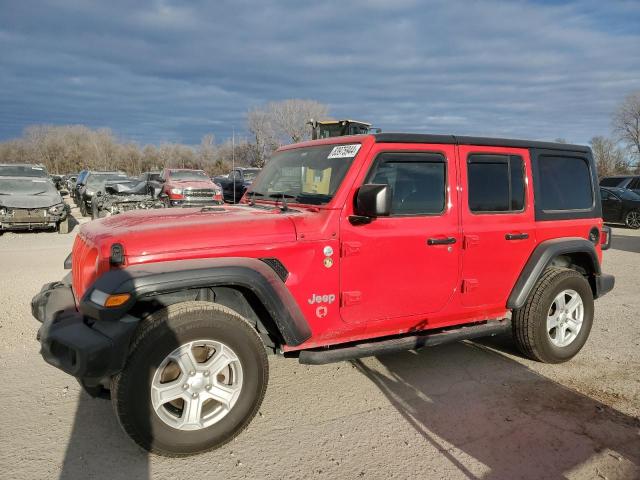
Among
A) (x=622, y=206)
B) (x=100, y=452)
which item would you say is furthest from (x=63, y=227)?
(x=622, y=206)

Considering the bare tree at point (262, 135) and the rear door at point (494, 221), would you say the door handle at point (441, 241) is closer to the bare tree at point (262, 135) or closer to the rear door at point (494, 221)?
the rear door at point (494, 221)

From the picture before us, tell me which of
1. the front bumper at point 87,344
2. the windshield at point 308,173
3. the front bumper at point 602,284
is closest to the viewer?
the front bumper at point 87,344

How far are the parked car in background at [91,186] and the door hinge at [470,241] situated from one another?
15480 millimetres

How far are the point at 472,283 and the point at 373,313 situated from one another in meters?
0.94

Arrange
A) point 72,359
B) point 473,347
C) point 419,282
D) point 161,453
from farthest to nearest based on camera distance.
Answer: point 473,347 → point 419,282 → point 161,453 → point 72,359

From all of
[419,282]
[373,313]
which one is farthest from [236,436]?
[419,282]

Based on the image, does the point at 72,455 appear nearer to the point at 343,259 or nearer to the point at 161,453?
the point at 161,453

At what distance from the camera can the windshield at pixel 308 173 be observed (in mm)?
3391

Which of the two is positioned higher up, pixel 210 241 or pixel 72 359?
pixel 210 241

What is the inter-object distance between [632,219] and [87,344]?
1726 centimetres

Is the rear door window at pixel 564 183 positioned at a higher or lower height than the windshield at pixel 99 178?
lower

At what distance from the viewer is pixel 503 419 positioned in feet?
10.8

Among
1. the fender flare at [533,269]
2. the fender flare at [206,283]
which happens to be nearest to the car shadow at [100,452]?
the fender flare at [206,283]

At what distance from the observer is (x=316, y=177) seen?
3580 mm
